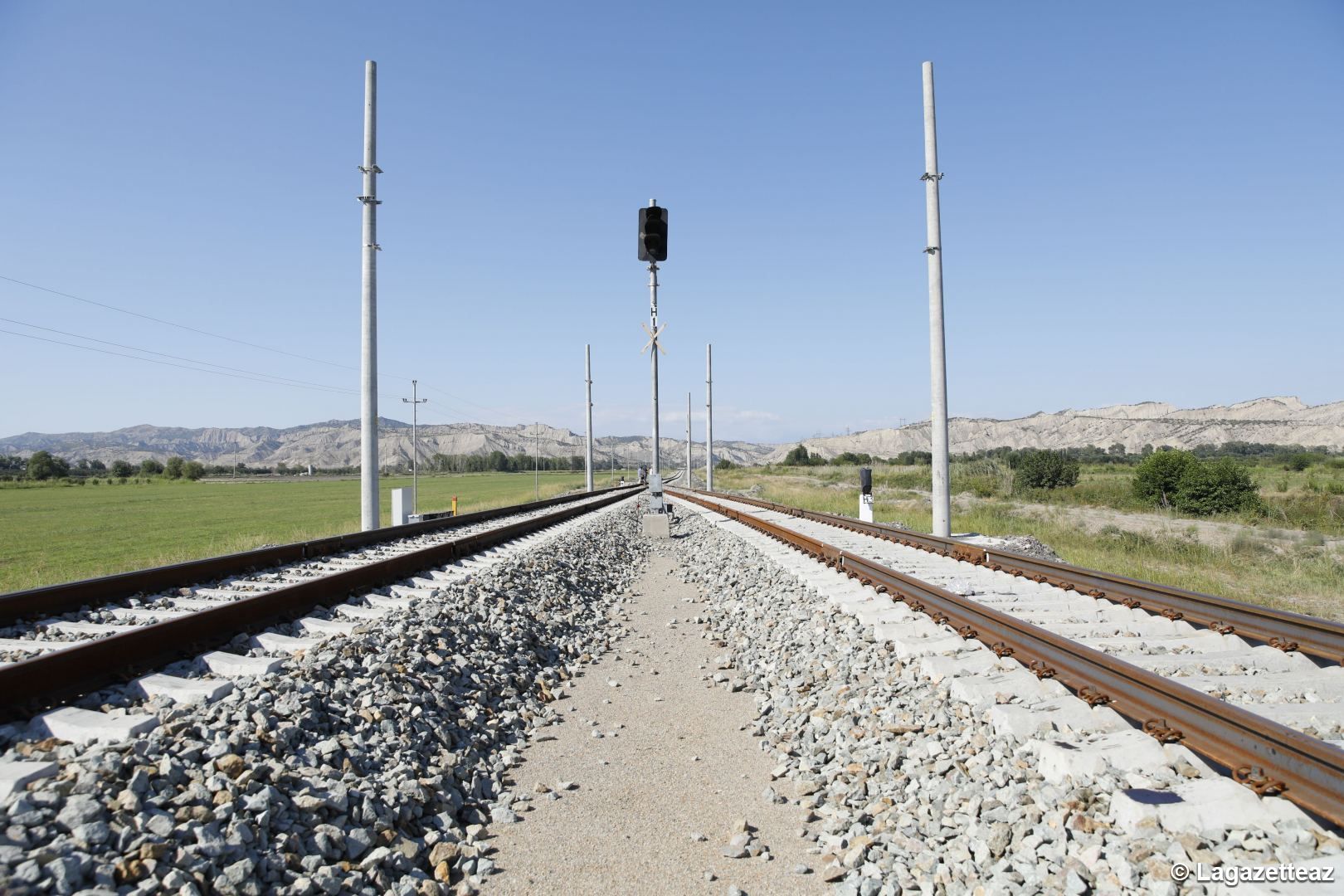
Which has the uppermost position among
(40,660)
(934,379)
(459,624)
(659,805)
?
(934,379)

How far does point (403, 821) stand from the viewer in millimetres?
4180

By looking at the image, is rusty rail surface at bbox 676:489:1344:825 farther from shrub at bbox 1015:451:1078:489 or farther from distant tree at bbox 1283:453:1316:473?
distant tree at bbox 1283:453:1316:473

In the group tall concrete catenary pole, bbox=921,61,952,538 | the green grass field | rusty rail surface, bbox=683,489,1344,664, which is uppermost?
tall concrete catenary pole, bbox=921,61,952,538

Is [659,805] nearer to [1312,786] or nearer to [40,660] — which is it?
[1312,786]

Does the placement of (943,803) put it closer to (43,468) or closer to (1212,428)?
(43,468)

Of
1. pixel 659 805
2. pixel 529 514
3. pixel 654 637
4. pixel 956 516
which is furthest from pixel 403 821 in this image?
pixel 956 516

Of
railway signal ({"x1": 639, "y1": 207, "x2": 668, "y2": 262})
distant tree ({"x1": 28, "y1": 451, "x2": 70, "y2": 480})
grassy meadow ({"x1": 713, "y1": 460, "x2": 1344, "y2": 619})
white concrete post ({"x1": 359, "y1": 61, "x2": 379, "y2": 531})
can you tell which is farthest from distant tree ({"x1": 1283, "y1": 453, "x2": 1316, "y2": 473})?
distant tree ({"x1": 28, "y1": 451, "x2": 70, "y2": 480})

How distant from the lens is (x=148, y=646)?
5152mm

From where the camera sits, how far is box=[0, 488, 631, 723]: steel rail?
4.14m

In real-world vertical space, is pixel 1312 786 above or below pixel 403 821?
above

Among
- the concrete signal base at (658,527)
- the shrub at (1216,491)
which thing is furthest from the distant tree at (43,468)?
the shrub at (1216,491)

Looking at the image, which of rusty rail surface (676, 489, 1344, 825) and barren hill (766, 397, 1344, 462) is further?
barren hill (766, 397, 1344, 462)

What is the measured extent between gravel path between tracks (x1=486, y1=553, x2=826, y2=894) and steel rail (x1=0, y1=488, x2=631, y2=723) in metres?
2.55

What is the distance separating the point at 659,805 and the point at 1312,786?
3327 millimetres
